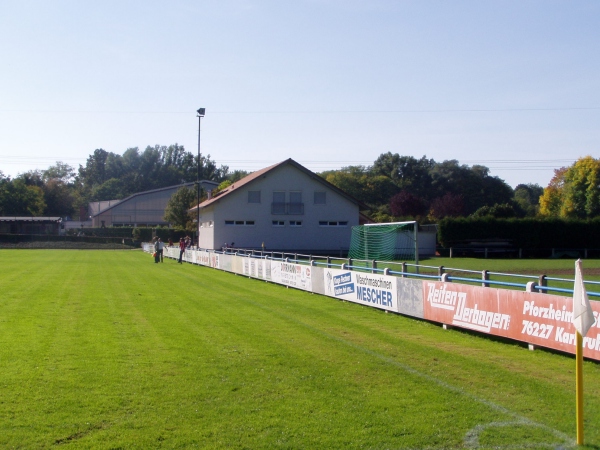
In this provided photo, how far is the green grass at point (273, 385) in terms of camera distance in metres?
6.41

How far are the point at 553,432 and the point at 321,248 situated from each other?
52.2 m

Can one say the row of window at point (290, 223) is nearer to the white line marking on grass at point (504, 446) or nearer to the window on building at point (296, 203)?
the window on building at point (296, 203)

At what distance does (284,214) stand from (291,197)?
1.72 m

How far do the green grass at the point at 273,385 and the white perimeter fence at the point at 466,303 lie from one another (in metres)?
0.32

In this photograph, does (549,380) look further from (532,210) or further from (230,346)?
(532,210)

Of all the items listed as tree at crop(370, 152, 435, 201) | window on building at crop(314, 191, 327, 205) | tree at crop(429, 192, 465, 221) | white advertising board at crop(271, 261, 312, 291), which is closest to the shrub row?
window on building at crop(314, 191, 327, 205)

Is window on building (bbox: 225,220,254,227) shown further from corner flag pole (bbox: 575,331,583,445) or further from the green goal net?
corner flag pole (bbox: 575,331,583,445)

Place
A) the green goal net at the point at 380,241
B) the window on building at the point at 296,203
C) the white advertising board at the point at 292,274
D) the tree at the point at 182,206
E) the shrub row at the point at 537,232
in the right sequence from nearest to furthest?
the white advertising board at the point at 292,274 → the green goal net at the point at 380,241 → the window on building at the point at 296,203 → the shrub row at the point at 537,232 → the tree at the point at 182,206

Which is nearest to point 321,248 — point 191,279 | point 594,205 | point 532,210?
point 191,279

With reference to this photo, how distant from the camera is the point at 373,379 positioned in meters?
8.87

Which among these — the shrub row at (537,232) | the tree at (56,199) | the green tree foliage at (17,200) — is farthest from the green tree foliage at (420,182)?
the tree at (56,199)

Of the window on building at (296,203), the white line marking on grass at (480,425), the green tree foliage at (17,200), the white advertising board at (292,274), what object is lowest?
the white line marking on grass at (480,425)

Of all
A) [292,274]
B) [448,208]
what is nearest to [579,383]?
[292,274]

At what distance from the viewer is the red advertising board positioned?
33.7 ft
